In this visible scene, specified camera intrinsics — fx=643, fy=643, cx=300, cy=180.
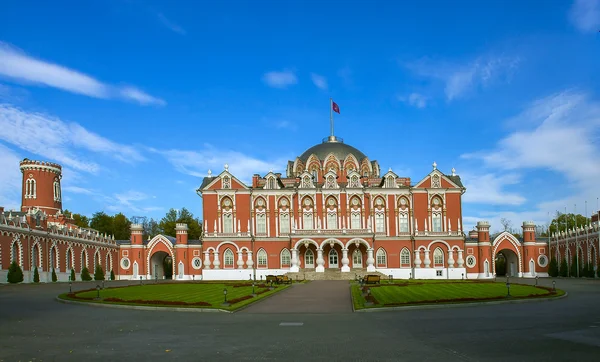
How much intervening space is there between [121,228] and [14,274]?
200 ft

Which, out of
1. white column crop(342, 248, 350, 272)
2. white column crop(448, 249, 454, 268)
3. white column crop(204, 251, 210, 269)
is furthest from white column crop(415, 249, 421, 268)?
white column crop(204, 251, 210, 269)

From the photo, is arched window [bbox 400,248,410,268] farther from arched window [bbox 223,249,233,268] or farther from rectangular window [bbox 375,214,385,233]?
arched window [bbox 223,249,233,268]

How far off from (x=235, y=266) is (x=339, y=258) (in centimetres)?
1235

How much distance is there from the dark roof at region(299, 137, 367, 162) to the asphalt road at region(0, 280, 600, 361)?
56.6 metres

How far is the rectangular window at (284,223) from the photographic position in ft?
252

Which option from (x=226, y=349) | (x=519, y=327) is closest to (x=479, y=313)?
(x=519, y=327)

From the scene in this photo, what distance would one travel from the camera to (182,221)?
117188 mm

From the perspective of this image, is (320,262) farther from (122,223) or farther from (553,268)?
(122,223)

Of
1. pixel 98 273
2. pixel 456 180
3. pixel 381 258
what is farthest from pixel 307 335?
pixel 456 180

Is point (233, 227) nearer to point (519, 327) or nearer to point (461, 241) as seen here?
point (461, 241)

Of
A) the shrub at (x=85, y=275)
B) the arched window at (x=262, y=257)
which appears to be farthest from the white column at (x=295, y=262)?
the shrub at (x=85, y=275)

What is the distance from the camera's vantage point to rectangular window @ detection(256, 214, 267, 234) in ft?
252

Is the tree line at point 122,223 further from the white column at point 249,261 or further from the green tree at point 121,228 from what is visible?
the white column at point 249,261

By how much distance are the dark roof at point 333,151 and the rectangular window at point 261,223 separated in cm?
1200
